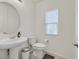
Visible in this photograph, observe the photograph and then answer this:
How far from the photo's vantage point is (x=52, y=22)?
3.27 meters

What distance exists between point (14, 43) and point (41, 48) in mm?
943

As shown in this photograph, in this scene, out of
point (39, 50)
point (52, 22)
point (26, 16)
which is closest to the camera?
point (39, 50)

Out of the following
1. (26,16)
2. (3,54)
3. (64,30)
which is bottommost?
(3,54)

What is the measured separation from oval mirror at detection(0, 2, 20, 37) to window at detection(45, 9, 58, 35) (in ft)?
2.97

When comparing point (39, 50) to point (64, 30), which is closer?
point (64, 30)

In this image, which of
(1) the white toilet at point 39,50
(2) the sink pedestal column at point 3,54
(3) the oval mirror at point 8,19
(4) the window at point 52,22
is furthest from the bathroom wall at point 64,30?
(2) the sink pedestal column at point 3,54

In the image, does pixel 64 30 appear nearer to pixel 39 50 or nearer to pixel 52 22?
pixel 52 22

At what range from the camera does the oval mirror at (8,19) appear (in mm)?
2947

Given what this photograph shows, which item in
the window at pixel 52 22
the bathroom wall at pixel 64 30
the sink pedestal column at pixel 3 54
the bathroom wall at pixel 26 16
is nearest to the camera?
the bathroom wall at pixel 64 30

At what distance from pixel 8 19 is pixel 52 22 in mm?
1286

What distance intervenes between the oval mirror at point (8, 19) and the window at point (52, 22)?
0.91m

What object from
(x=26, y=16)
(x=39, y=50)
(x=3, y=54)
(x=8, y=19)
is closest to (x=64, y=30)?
(x=39, y=50)

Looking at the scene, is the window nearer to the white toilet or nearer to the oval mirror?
the white toilet

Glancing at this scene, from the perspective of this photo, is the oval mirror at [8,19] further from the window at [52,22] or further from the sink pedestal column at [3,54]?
the window at [52,22]
